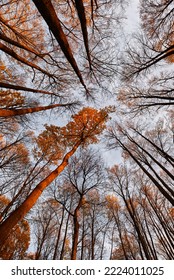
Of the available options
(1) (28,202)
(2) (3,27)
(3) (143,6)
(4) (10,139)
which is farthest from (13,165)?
(3) (143,6)

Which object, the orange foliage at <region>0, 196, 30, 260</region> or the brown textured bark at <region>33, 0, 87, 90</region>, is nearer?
the brown textured bark at <region>33, 0, 87, 90</region>

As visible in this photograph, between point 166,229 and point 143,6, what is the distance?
46.6 ft

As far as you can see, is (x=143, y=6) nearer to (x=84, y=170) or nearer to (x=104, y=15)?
(x=104, y=15)

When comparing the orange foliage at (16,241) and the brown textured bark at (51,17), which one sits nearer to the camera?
the brown textured bark at (51,17)

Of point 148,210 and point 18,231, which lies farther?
point 148,210

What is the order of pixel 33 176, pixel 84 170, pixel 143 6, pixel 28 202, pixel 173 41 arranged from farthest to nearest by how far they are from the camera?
pixel 33 176 < pixel 84 170 < pixel 173 41 < pixel 143 6 < pixel 28 202

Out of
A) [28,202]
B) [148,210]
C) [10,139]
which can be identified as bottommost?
[28,202]

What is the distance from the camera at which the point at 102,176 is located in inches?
364

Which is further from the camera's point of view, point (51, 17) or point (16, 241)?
point (16, 241)

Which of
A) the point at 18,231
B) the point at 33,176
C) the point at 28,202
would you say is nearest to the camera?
the point at 28,202

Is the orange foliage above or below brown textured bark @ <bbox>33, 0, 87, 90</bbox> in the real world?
below

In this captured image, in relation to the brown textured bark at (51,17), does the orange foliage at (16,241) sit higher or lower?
lower

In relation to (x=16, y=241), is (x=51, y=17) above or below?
above

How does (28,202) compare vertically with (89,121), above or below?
below
